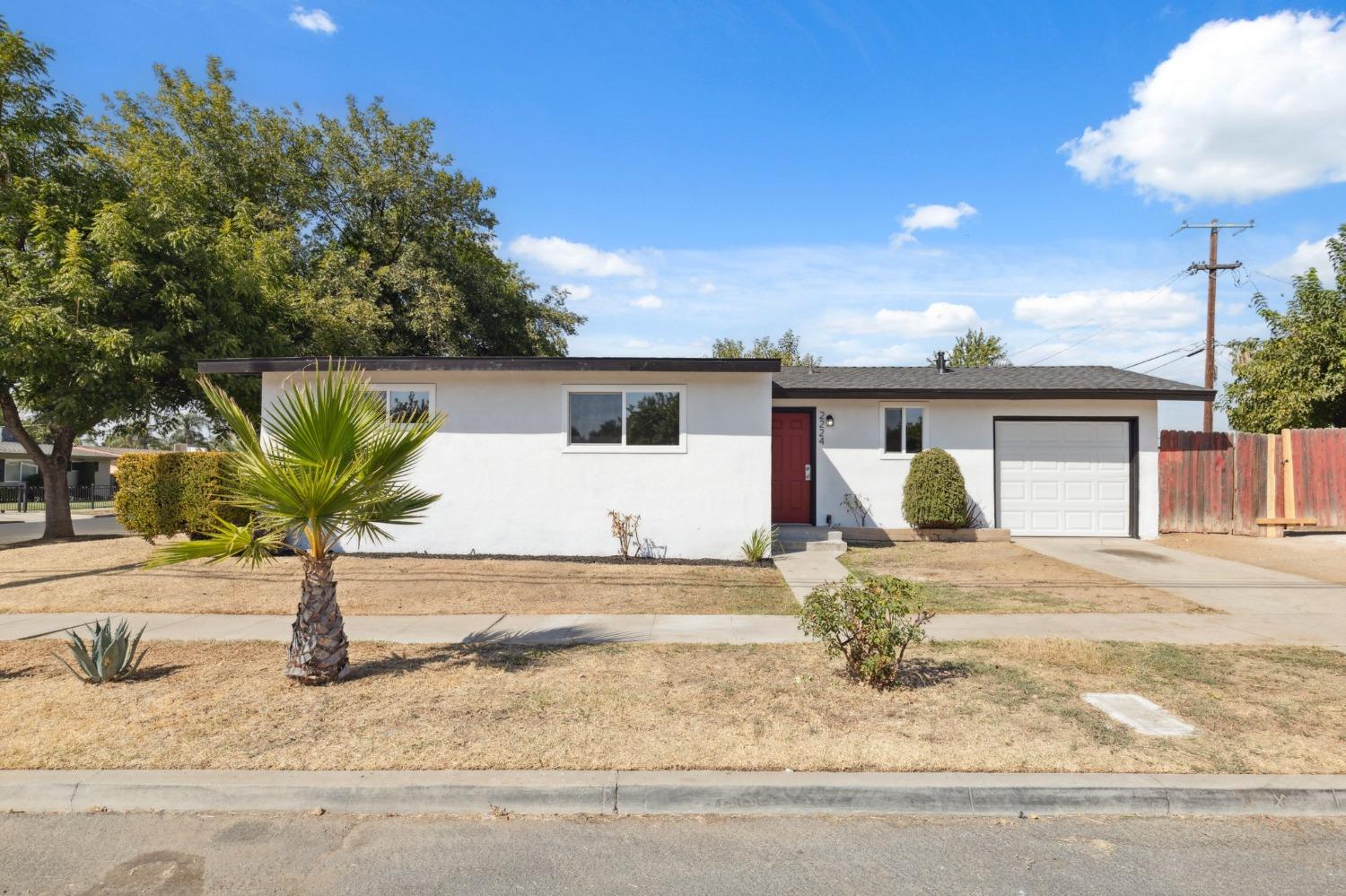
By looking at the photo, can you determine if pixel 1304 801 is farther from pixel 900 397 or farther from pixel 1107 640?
pixel 900 397

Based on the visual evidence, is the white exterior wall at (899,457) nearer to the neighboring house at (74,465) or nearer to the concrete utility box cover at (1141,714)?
the concrete utility box cover at (1141,714)

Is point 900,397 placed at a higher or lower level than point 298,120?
lower

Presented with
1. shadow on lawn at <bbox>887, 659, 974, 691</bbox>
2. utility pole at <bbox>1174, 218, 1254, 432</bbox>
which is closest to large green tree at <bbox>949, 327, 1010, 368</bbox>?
utility pole at <bbox>1174, 218, 1254, 432</bbox>

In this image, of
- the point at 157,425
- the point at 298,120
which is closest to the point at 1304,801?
the point at 157,425

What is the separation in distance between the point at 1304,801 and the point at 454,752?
4546mm

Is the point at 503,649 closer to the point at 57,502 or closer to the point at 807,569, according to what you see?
the point at 807,569

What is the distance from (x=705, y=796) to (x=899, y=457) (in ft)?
39.6

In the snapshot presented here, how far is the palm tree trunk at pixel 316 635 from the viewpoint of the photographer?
5269 millimetres

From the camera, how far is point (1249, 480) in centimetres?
1484

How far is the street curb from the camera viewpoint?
Answer: 12.3ft

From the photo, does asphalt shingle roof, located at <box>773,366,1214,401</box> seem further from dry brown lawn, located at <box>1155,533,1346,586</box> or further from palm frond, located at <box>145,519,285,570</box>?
palm frond, located at <box>145,519,285,570</box>

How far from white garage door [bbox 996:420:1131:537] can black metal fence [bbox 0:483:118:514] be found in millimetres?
31139

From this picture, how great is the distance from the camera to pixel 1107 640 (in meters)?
6.68

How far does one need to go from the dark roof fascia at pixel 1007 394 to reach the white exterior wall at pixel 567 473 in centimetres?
271
